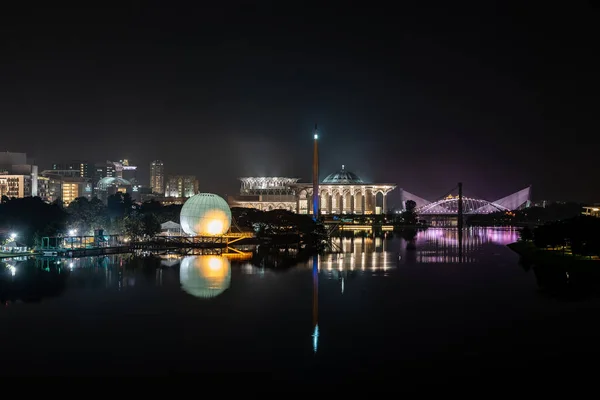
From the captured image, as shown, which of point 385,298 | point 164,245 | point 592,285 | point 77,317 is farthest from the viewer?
point 164,245

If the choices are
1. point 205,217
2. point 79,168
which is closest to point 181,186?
point 79,168

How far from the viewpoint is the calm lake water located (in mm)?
17141

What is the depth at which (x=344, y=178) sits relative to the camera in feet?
461

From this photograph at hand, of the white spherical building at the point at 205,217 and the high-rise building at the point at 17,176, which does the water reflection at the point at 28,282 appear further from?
the high-rise building at the point at 17,176

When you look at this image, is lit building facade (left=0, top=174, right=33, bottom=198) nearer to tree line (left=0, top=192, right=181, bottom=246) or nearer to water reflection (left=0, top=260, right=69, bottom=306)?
tree line (left=0, top=192, right=181, bottom=246)

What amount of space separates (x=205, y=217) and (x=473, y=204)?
129356mm

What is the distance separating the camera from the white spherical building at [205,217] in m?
53.9

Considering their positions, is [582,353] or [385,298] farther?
[385,298]

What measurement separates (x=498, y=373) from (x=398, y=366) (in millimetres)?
2291

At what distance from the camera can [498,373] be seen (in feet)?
53.4

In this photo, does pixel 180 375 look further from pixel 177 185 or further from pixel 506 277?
pixel 177 185

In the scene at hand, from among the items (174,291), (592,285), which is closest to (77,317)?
(174,291)

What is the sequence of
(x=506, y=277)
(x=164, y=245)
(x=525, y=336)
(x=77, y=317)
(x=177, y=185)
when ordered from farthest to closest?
(x=177, y=185), (x=164, y=245), (x=506, y=277), (x=77, y=317), (x=525, y=336)

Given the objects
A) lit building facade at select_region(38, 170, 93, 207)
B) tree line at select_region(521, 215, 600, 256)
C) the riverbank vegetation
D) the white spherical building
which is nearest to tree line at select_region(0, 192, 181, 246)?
the white spherical building
